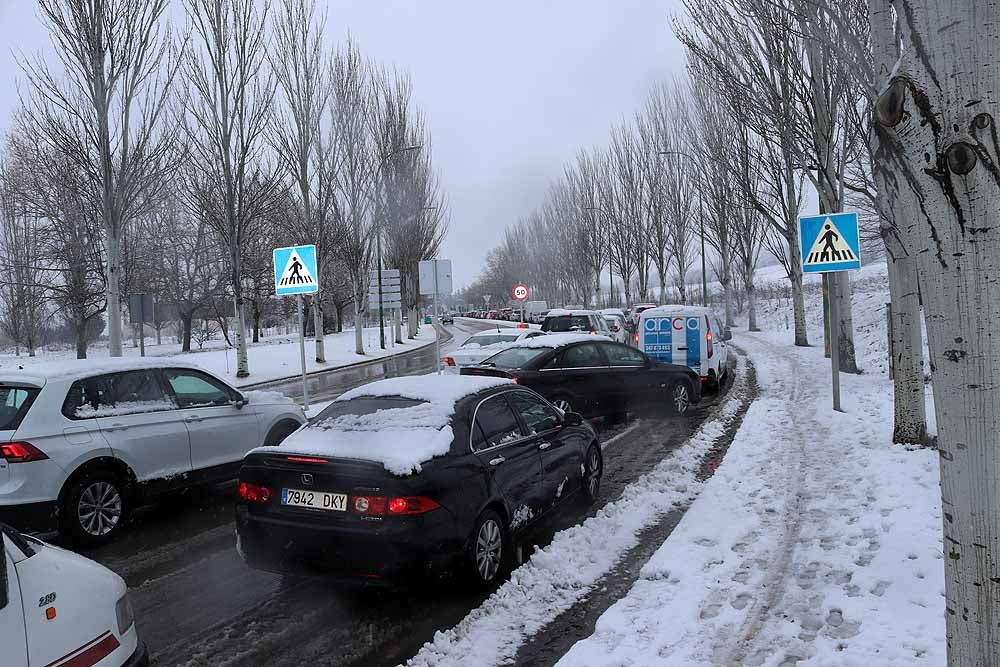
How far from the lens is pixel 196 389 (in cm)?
728

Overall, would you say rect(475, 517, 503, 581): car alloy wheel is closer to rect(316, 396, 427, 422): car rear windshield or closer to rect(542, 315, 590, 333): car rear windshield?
rect(316, 396, 427, 422): car rear windshield

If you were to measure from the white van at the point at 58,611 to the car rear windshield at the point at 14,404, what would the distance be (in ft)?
12.0

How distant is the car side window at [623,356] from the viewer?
11.8m

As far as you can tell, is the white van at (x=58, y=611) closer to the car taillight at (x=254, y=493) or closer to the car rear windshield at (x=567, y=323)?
the car taillight at (x=254, y=493)

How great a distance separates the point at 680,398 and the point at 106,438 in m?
9.63

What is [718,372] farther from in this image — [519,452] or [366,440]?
[366,440]

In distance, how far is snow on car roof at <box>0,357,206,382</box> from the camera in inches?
234

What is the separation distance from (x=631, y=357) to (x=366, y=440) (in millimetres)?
8070

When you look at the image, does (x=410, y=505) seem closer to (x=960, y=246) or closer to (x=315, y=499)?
(x=315, y=499)

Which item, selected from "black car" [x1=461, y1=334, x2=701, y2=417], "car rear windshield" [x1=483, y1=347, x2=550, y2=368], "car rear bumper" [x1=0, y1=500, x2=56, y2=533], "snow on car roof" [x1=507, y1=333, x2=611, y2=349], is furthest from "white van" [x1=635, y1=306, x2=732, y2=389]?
"car rear bumper" [x1=0, y1=500, x2=56, y2=533]

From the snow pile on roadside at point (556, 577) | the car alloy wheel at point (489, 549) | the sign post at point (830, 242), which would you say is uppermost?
the sign post at point (830, 242)

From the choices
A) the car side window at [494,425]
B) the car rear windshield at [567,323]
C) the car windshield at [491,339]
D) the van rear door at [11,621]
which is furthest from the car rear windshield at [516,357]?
the van rear door at [11,621]

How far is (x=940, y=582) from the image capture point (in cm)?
430

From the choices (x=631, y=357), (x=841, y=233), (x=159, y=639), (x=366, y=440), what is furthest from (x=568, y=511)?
(x=841, y=233)
